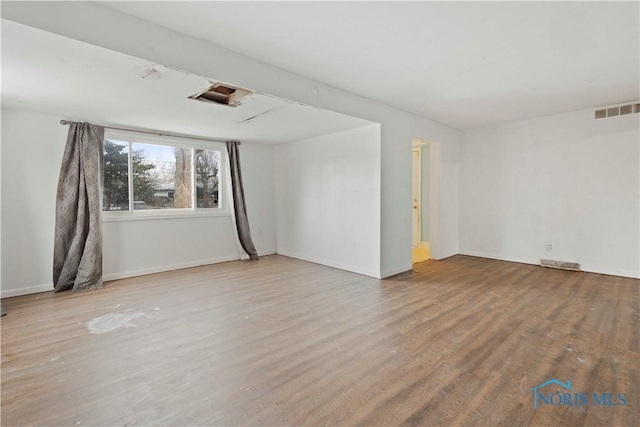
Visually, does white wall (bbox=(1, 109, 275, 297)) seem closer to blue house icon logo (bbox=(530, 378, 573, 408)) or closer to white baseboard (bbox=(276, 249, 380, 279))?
white baseboard (bbox=(276, 249, 380, 279))

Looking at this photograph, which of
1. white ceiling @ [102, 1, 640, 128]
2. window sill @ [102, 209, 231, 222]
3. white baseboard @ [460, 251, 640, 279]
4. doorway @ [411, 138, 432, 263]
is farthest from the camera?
doorway @ [411, 138, 432, 263]

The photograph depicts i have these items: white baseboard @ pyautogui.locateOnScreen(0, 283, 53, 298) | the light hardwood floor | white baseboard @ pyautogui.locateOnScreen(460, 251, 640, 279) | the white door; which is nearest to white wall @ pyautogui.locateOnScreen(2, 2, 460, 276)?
white baseboard @ pyautogui.locateOnScreen(460, 251, 640, 279)

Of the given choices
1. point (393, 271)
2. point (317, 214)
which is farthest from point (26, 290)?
point (393, 271)

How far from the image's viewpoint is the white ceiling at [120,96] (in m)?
2.11

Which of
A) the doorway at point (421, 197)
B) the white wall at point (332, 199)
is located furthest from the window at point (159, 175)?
the doorway at point (421, 197)

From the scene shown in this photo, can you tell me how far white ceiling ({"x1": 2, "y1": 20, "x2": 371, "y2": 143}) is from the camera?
2.11m

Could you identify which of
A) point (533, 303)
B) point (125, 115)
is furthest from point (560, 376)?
point (125, 115)

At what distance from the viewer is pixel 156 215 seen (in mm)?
4824

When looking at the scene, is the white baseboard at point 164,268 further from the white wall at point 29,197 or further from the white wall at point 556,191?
the white wall at point 556,191

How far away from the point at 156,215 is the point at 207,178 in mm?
1144

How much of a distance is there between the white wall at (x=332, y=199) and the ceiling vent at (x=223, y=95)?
1.99m

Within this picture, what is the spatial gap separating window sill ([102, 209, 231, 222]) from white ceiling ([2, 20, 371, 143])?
4.45 ft

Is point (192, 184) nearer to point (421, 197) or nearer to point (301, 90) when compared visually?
→ point (301, 90)

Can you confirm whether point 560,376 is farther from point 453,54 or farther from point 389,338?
point 453,54
